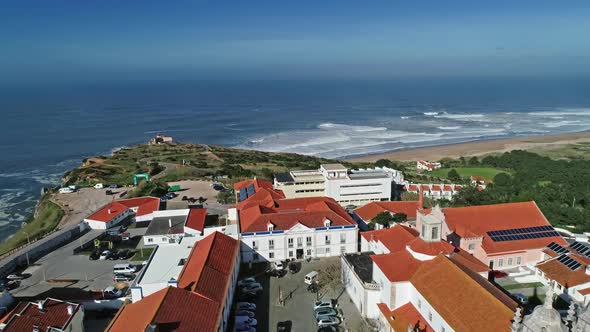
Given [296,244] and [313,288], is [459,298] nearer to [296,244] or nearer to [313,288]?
[313,288]

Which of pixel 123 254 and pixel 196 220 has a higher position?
pixel 196 220

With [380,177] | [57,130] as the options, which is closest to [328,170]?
[380,177]

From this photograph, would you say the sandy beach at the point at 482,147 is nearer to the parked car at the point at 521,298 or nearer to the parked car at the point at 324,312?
the parked car at the point at 521,298

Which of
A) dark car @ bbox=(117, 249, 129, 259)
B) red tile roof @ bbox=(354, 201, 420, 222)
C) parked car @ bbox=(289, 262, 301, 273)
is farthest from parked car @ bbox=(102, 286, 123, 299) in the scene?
red tile roof @ bbox=(354, 201, 420, 222)

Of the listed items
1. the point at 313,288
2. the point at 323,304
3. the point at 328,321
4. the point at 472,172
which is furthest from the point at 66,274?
the point at 472,172

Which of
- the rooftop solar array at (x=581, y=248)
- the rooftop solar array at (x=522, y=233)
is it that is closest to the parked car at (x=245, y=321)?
the rooftop solar array at (x=522, y=233)

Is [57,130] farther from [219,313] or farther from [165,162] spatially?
[219,313]
